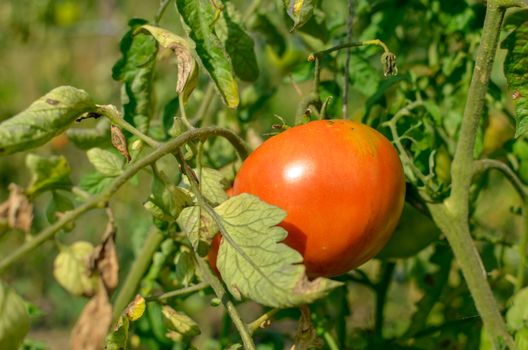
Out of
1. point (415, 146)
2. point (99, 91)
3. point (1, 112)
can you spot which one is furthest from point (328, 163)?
point (1, 112)

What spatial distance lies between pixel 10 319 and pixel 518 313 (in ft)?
1.78

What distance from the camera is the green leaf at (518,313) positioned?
92 cm

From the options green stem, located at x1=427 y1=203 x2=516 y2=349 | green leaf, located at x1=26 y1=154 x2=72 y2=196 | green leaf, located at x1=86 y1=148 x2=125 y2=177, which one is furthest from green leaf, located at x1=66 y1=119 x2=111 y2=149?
green stem, located at x1=427 y1=203 x2=516 y2=349

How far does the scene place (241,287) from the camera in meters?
0.73

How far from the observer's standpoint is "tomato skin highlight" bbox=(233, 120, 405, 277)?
821 millimetres

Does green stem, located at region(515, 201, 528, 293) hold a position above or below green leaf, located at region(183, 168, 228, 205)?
below

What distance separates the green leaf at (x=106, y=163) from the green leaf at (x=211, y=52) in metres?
0.14

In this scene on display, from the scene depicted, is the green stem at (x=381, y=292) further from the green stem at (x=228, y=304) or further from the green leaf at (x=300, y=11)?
the green leaf at (x=300, y=11)

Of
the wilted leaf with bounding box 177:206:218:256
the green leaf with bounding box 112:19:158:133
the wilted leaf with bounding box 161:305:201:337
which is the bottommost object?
the wilted leaf with bounding box 161:305:201:337

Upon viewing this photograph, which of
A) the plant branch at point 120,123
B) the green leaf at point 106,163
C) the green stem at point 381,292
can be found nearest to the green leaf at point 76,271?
the green leaf at point 106,163

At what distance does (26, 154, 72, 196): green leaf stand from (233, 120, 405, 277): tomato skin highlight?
291mm

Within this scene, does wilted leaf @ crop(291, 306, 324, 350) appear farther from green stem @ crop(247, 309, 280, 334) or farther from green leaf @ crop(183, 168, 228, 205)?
green leaf @ crop(183, 168, 228, 205)

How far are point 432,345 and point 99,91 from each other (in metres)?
1.74

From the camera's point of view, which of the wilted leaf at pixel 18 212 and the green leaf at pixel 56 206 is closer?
the wilted leaf at pixel 18 212
